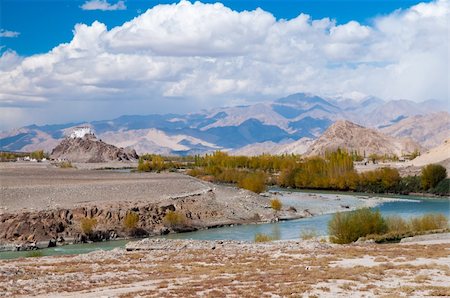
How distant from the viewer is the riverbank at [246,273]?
19.7 metres

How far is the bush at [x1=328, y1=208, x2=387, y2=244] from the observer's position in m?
41.8

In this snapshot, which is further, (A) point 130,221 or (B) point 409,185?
(B) point 409,185

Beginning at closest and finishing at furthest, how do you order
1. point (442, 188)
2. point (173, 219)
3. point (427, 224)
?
point (427, 224) < point (173, 219) < point (442, 188)

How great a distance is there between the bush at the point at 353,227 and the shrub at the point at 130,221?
23.0 metres

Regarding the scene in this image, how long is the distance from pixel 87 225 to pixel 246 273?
1368 inches

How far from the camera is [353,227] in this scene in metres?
42.0

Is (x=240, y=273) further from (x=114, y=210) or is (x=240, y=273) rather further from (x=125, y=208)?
(x=125, y=208)

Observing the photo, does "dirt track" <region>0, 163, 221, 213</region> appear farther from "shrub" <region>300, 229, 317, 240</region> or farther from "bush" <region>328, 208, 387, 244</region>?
"bush" <region>328, 208, 387, 244</region>

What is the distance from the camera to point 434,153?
156m

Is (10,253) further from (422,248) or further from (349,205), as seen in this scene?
(349,205)

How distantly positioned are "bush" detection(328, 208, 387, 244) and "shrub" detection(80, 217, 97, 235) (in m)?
24.4

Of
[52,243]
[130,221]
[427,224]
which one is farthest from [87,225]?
[427,224]

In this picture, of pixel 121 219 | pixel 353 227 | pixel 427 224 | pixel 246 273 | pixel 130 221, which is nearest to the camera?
pixel 246 273

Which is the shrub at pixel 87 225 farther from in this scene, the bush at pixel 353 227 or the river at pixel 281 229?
the bush at pixel 353 227
